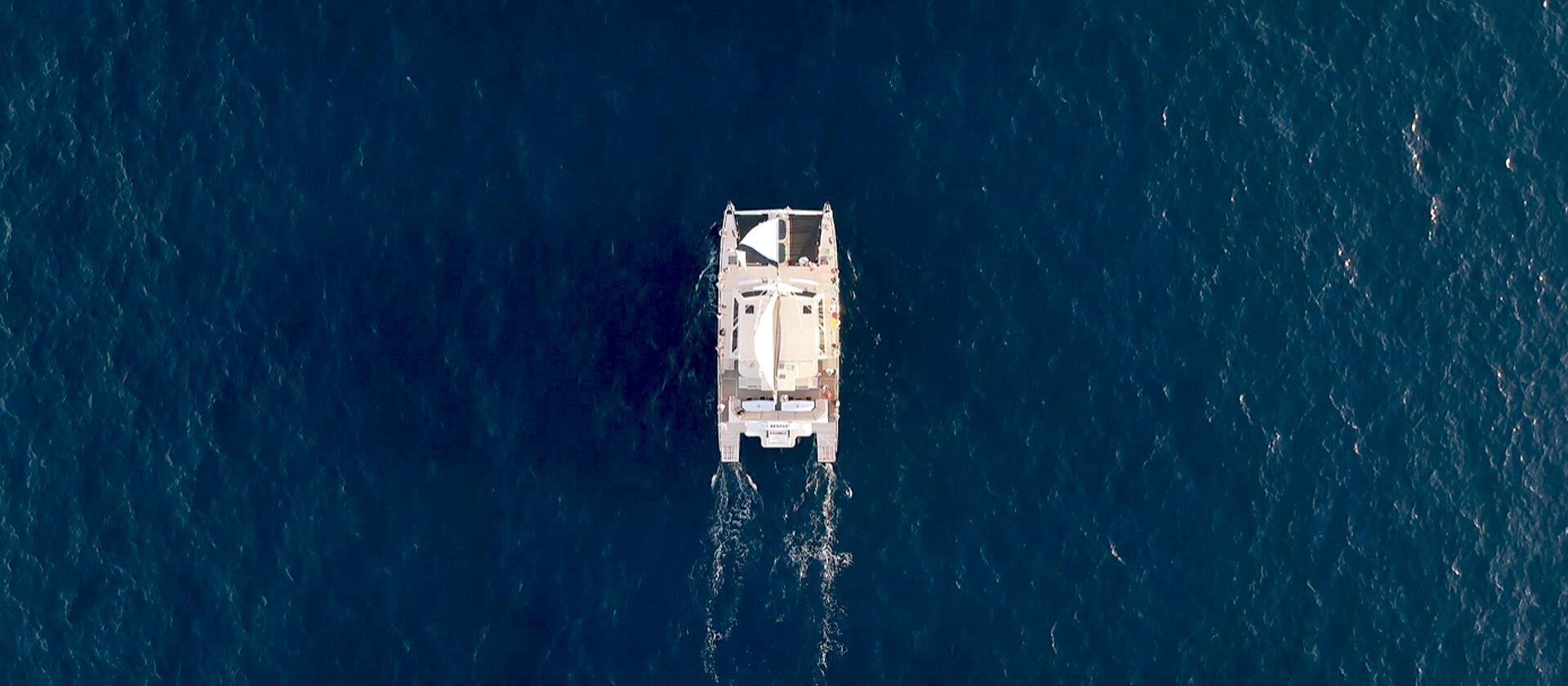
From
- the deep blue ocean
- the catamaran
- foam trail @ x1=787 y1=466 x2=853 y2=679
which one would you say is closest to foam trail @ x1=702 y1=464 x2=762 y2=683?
the deep blue ocean

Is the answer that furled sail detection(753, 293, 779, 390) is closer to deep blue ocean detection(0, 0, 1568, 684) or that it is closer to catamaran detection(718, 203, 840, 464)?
catamaran detection(718, 203, 840, 464)

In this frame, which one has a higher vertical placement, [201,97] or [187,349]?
[201,97]

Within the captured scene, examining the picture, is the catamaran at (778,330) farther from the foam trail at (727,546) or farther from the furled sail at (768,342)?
the foam trail at (727,546)

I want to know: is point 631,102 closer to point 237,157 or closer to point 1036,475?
point 237,157

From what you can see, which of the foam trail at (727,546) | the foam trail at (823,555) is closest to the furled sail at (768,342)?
the foam trail at (727,546)

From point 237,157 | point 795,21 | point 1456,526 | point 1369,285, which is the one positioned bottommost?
point 1456,526

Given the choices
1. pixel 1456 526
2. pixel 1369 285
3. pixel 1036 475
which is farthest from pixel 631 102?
pixel 1456 526
